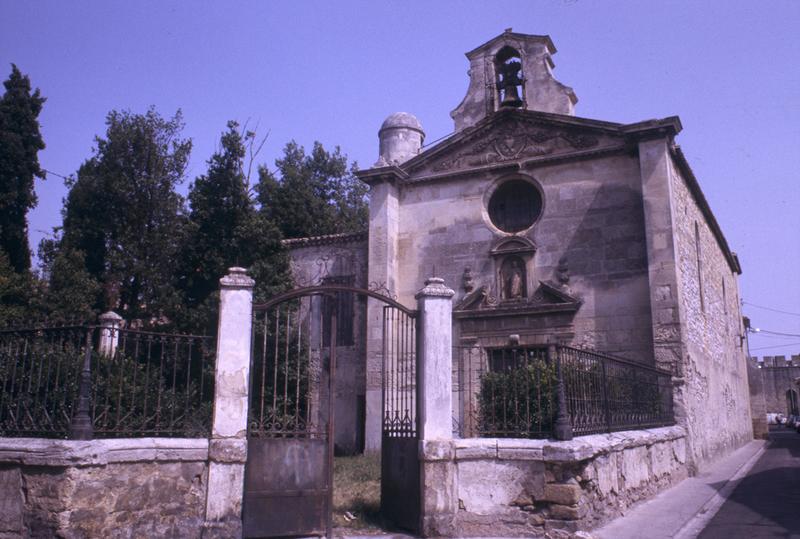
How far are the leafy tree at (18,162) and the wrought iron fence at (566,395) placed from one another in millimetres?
13731

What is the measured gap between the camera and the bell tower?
1592 centimetres

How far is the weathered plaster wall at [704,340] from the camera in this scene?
13500 mm

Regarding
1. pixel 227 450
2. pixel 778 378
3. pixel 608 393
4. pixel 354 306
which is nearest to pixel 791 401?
pixel 778 378

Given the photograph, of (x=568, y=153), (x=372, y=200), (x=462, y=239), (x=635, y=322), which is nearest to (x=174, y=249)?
(x=372, y=200)

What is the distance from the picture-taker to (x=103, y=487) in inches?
251

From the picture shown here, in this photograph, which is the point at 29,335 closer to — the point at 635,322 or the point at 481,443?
the point at 481,443

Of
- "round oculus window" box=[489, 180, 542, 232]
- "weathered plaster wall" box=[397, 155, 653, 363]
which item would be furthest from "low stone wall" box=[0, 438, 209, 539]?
"round oculus window" box=[489, 180, 542, 232]

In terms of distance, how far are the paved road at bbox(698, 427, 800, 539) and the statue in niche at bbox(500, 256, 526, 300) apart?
5.61 m

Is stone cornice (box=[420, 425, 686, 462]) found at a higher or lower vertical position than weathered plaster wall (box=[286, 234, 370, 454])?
lower

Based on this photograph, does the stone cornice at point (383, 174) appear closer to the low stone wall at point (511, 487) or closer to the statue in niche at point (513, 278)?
the statue in niche at point (513, 278)

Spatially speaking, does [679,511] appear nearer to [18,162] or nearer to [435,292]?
[435,292]

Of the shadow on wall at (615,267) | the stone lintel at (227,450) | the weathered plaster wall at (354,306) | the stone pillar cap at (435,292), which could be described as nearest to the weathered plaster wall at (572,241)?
the shadow on wall at (615,267)

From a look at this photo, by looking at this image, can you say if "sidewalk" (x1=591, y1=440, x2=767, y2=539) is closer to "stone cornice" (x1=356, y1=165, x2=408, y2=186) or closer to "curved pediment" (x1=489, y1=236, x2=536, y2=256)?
"curved pediment" (x1=489, y1=236, x2=536, y2=256)

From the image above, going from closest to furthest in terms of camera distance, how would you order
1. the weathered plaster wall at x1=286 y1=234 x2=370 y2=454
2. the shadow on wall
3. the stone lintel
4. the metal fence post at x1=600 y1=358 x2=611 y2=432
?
the stone lintel < the metal fence post at x1=600 y1=358 x2=611 y2=432 < the shadow on wall < the weathered plaster wall at x1=286 y1=234 x2=370 y2=454
